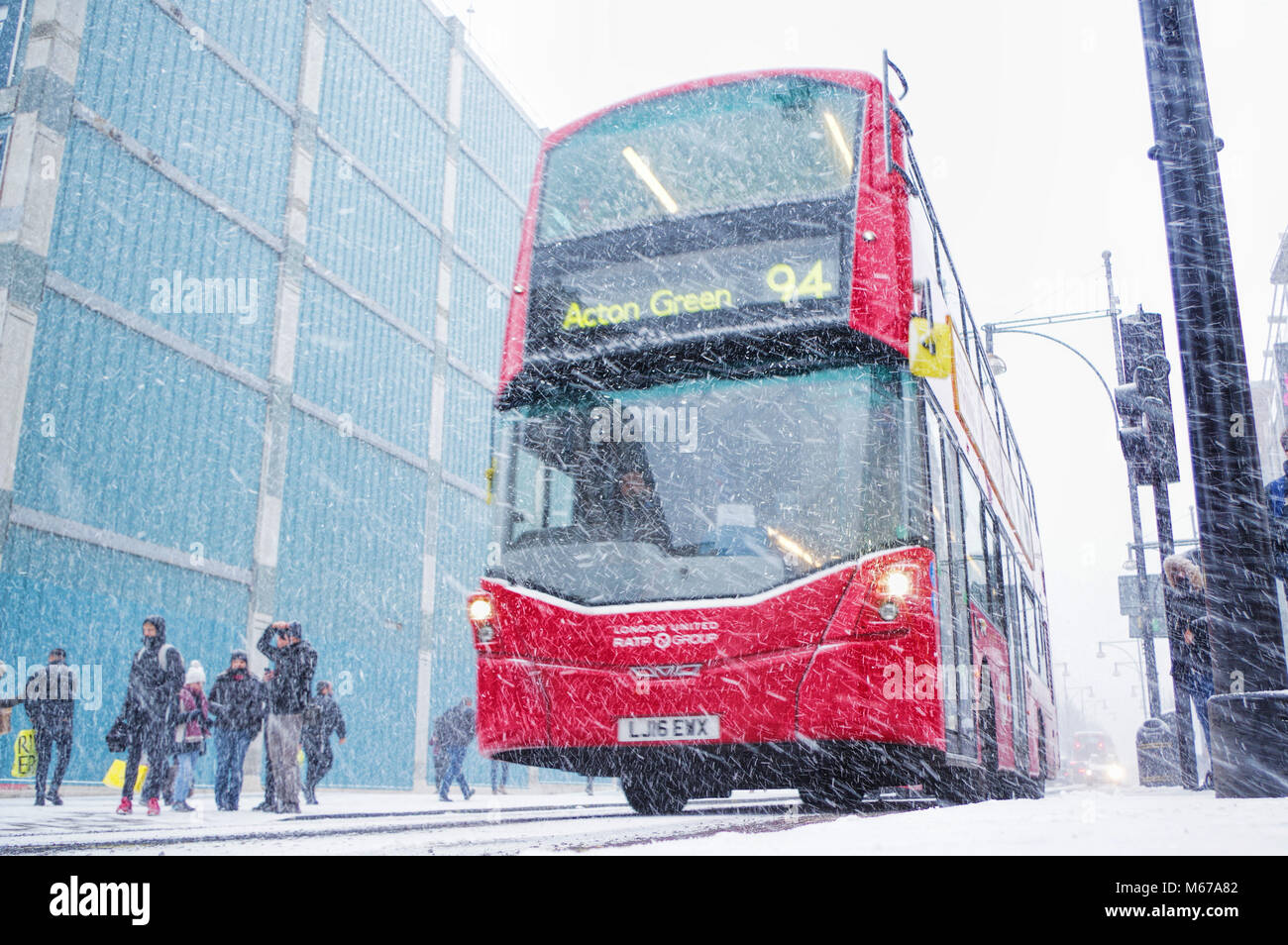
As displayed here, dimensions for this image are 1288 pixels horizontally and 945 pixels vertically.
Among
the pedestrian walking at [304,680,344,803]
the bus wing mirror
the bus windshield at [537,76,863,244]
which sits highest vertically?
the bus windshield at [537,76,863,244]

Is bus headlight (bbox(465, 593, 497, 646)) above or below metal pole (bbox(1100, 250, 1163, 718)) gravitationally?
below

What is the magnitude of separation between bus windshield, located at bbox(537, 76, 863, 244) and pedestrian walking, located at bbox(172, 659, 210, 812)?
7.02 m

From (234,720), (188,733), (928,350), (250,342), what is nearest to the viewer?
(928,350)

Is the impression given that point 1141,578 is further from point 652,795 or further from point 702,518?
point 702,518

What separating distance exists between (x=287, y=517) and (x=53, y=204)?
729 centimetres

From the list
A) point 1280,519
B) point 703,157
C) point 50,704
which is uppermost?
point 703,157

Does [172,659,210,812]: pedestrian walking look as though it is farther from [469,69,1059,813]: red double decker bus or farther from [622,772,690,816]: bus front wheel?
[469,69,1059,813]: red double decker bus

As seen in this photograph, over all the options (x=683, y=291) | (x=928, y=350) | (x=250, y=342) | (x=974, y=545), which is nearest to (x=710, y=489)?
(x=683, y=291)

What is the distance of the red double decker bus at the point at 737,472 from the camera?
20.7 ft

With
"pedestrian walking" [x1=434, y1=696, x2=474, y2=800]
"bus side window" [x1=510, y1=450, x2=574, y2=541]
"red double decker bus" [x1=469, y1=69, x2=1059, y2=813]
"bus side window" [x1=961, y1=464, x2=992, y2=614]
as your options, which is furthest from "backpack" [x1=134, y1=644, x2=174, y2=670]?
"pedestrian walking" [x1=434, y1=696, x2=474, y2=800]

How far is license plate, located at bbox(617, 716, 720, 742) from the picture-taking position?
252 inches

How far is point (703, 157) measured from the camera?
746cm

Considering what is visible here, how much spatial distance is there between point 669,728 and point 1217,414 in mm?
3320

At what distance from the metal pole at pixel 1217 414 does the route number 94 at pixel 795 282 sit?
1875 mm
